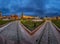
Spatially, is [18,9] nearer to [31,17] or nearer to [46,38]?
[31,17]

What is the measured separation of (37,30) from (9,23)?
0.56 metres

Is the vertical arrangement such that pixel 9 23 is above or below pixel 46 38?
above

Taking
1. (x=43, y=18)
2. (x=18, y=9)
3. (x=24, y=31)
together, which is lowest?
(x=24, y=31)

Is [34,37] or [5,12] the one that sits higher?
[5,12]

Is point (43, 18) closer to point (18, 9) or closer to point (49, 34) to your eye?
point (49, 34)

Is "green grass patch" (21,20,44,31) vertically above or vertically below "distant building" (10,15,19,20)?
below

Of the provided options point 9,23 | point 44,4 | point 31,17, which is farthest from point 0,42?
point 44,4

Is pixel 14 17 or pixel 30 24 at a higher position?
pixel 14 17

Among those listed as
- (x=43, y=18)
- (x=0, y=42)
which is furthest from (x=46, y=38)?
(x=0, y=42)

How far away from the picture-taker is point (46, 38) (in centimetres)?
280

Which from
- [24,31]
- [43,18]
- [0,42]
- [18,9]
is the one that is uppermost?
[18,9]

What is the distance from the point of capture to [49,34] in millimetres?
2801

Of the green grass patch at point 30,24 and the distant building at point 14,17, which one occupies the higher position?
the distant building at point 14,17

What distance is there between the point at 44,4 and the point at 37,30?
1.75 ft
